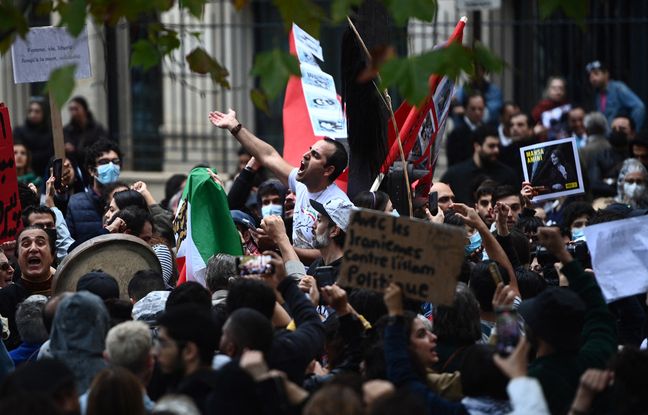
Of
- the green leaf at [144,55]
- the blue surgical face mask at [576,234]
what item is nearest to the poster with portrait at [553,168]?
the blue surgical face mask at [576,234]

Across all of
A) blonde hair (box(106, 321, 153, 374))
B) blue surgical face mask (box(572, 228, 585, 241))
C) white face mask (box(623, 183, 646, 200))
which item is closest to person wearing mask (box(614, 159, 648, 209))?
white face mask (box(623, 183, 646, 200))

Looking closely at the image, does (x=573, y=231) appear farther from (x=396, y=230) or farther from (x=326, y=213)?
(x=396, y=230)

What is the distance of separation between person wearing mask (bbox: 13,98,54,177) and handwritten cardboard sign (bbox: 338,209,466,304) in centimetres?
1003

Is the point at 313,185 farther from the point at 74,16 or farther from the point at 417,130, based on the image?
the point at 74,16

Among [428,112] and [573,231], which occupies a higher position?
[428,112]

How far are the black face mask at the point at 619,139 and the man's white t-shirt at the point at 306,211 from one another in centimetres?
575

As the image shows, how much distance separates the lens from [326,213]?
8.59 m

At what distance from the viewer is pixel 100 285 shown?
772cm

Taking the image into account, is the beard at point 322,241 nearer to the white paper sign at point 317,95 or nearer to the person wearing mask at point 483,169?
the white paper sign at point 317,95

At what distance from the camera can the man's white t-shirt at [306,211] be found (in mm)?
9297

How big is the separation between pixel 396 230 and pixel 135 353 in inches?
50.3

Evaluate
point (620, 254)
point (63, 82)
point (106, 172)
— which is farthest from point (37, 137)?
point (63, 82)

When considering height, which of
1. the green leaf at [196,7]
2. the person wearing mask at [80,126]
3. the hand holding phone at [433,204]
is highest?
the green leaf at [196,7]

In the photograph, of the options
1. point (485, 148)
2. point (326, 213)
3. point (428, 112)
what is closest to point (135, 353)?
point (326, 213)
